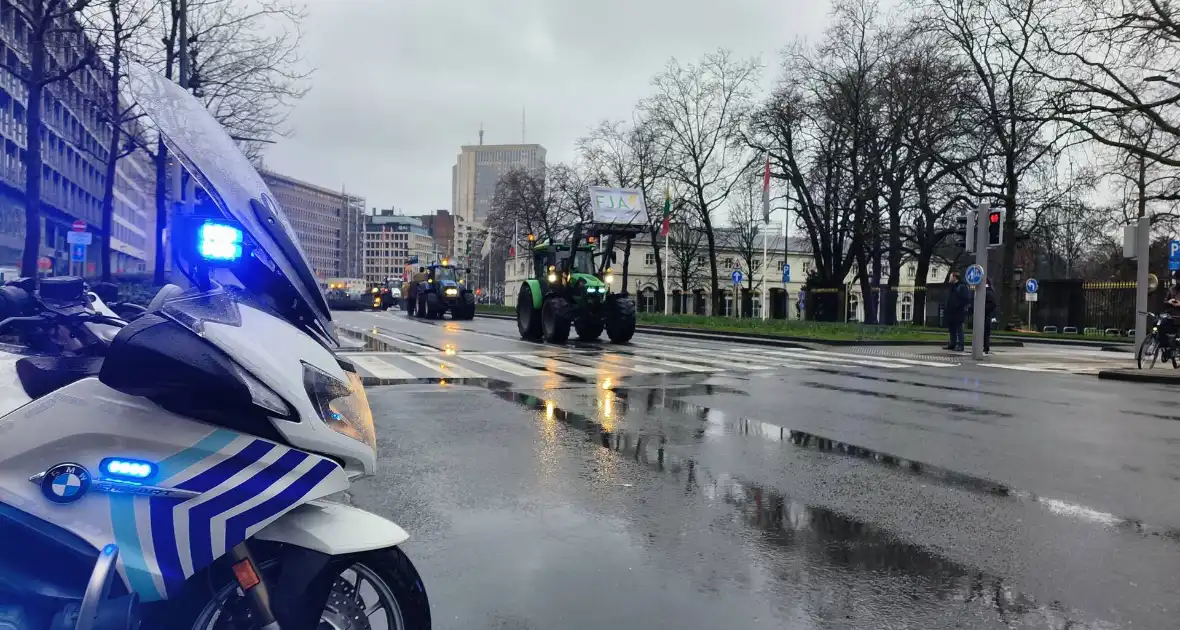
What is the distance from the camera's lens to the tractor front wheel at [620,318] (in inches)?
832

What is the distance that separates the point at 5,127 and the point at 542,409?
163ft

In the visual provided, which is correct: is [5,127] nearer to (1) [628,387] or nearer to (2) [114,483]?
(1) [628,387]

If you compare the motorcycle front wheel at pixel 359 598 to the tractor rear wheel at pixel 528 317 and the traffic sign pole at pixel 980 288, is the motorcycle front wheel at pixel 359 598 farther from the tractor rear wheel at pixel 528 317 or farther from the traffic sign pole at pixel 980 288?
the tractor rear wheel at pixel 528 317

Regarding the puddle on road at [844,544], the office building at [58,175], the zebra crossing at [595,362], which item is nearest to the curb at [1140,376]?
the zebra crossing at [595,362]

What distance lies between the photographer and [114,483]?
2.29 metres

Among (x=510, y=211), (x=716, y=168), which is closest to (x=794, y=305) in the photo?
(x=510, y=211)

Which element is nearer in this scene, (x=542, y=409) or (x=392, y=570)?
(x=392, y=570)

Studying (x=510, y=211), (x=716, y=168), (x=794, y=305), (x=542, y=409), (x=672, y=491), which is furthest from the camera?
(x=794, y=305)

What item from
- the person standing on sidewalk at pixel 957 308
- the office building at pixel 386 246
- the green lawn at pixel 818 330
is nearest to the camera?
the person standing on sidewalk at pixel 957 308

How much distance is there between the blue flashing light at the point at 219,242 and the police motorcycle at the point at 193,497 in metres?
0.41

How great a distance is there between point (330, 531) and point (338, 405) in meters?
0.38

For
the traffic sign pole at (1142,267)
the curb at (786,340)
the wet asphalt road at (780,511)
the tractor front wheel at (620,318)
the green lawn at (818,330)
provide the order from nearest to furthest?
the wet asphalt road at (780,511)
the traffic sign pole at (1142,267)
the tractor front wheel at (620,318)
the curb at (786,340)
the green lawn at (818,330)

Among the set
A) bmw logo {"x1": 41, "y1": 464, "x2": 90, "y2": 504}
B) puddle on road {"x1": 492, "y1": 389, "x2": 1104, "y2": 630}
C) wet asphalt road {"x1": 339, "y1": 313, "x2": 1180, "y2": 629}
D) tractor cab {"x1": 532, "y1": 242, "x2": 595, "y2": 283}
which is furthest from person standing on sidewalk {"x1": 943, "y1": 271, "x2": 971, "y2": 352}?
bmw logo {"x1": 41, "y1": 464, "x2": 90, "y2": 504}

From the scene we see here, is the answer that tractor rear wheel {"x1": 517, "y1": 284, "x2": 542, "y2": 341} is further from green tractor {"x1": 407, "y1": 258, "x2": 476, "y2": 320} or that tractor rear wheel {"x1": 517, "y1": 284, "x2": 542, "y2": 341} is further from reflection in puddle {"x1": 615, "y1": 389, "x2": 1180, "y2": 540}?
green tractor {"x1": 407, "y1": 258, "x2": 476, "y2": 320}
